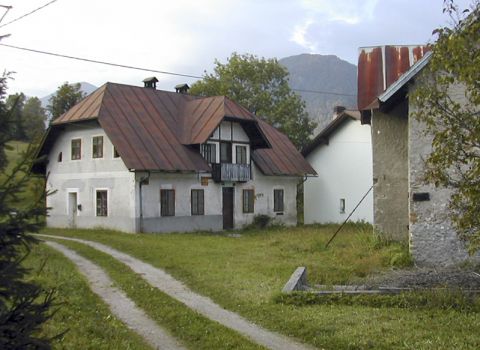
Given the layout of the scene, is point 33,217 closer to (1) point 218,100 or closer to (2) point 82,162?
(2) point 82,162

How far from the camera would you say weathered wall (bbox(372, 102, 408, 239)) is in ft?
51.8

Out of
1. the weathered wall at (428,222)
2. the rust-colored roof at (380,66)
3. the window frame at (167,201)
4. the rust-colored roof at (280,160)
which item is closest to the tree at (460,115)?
the weathered wall at (428,222)

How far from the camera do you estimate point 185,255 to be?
16.3m

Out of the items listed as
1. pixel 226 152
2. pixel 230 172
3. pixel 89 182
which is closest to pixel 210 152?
pixel 226 152

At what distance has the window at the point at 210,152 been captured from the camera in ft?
92.6

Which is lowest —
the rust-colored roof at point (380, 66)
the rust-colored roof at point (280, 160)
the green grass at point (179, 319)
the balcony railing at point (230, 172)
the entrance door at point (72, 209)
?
the green grass at point (179, 319)

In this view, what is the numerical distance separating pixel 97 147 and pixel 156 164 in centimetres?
346

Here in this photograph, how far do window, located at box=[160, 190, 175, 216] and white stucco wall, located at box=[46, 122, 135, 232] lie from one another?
1667 mm

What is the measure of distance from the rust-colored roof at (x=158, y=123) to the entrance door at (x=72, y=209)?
2709mm

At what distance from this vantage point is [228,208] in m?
29.5

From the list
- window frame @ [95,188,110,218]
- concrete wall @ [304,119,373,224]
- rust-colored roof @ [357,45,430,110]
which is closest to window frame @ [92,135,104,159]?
window frame @ [95,188,110,218]

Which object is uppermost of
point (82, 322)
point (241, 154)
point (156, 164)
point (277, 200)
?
point (241, 154)

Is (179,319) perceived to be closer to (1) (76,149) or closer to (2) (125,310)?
(2) (125,310)

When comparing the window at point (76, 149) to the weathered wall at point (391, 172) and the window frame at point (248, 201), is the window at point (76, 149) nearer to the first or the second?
the window frame at point (248, 201)
